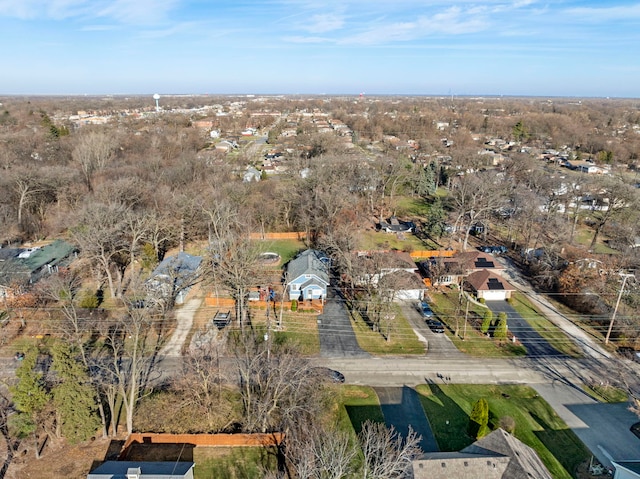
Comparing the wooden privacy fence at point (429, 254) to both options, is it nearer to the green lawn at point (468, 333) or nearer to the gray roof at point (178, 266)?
the green lawn at point (468, 333)

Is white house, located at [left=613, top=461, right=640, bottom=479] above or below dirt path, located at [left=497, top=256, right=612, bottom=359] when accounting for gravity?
above

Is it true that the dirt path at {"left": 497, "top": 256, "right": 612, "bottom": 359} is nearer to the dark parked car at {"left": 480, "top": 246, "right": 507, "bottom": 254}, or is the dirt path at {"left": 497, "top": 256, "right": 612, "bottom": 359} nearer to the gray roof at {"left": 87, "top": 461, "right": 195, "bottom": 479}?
the dark parked car at {"left": 480, "top": 246, "right": 507, "bottom": 254}

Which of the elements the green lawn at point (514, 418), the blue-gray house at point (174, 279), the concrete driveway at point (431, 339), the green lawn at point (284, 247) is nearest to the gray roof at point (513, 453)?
the green lawn at point (514, 418)

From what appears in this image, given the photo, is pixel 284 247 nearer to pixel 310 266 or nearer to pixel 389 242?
pixel 310 266

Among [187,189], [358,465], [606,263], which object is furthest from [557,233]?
[187,189]

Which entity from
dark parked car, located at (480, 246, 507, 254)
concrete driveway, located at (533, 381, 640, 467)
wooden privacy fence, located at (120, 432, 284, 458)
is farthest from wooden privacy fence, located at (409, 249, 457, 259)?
wooden privacy fence, located at (120, 432, 284, 458)

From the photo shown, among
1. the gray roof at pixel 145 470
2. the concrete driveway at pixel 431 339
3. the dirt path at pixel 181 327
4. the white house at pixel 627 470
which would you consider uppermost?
the gray roof at pixel 145 470

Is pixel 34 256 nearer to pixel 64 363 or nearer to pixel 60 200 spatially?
pixel 60 200
